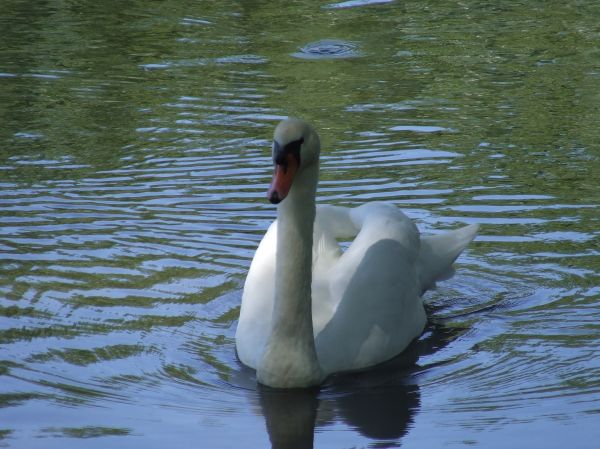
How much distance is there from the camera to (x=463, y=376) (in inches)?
251

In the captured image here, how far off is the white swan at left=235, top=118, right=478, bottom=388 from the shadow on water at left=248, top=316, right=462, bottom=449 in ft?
0.21

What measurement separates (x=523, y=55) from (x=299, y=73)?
2.62 meters

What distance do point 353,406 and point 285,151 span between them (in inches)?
47.2

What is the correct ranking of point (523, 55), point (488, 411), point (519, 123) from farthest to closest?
1. point (523, 55)
2. point (519, 123)
3. point (488, 411)

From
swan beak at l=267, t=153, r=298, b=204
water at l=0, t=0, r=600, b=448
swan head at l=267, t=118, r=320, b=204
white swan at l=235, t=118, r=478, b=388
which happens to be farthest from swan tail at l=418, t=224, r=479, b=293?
swan beak at l=267, t=153, r=298, b=204

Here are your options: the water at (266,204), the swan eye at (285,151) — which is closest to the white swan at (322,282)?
the swan eye at (285,151)

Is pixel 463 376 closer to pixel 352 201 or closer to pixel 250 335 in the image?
pixel 250 335

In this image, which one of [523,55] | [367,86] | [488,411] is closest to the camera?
[488,411]

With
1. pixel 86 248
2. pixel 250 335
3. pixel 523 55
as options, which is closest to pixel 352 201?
pixel 86 248

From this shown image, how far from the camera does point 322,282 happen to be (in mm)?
6816

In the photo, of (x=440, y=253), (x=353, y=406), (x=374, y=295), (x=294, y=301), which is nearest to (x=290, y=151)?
(x=294, y=301)

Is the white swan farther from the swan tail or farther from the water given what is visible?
the water

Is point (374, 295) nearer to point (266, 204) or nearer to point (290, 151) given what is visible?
point (290, 151)

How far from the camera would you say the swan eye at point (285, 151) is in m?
5.93
